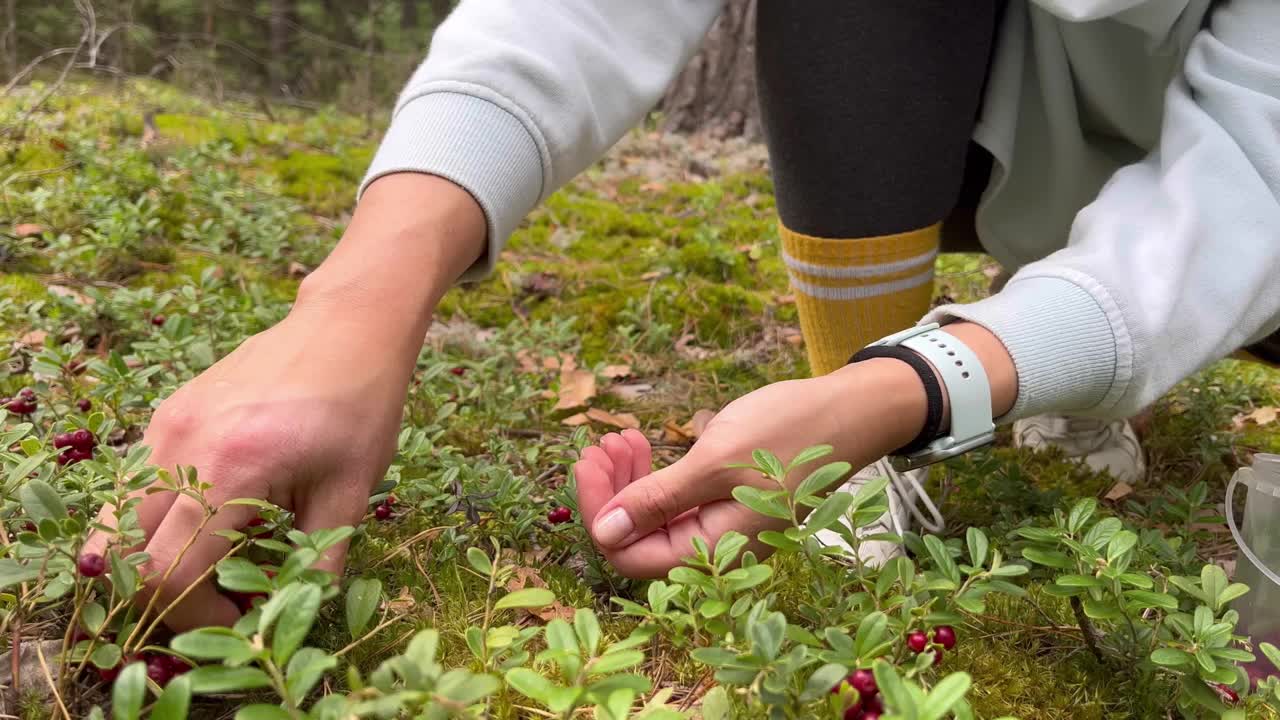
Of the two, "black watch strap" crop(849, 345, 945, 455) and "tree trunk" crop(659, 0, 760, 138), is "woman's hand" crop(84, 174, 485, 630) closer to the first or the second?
"black watch strap" crop(849, 345, 945, 455)

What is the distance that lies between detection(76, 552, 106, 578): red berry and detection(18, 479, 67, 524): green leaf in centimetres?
9

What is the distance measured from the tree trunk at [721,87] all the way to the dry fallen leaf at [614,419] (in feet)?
12.1

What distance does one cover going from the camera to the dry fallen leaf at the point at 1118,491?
2088 mm

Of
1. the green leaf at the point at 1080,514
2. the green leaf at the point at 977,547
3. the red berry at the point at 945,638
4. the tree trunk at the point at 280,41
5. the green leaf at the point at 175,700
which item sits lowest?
the tree trunk at the point at 280,41

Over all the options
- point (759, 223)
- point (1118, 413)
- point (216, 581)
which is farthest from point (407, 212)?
point (759, 223)

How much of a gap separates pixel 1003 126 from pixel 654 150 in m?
3.77

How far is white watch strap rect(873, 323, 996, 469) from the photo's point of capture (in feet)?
4.64

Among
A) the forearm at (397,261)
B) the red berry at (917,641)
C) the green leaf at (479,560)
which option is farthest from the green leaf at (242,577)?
the red berry at (917,641)

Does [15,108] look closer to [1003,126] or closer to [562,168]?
[562,168]

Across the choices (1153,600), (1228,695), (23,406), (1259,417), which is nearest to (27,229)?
(23,406)

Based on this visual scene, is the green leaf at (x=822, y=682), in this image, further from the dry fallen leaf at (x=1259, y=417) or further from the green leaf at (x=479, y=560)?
the dry fallen leaf at (x=1259, y=417)

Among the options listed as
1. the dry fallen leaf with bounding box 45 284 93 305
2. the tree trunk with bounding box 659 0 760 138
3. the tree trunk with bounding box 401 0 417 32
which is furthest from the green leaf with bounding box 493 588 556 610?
the tree trunk with bounding box 401 0 417 32

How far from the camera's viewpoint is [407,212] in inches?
56.6

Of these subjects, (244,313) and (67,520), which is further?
(244,313)
